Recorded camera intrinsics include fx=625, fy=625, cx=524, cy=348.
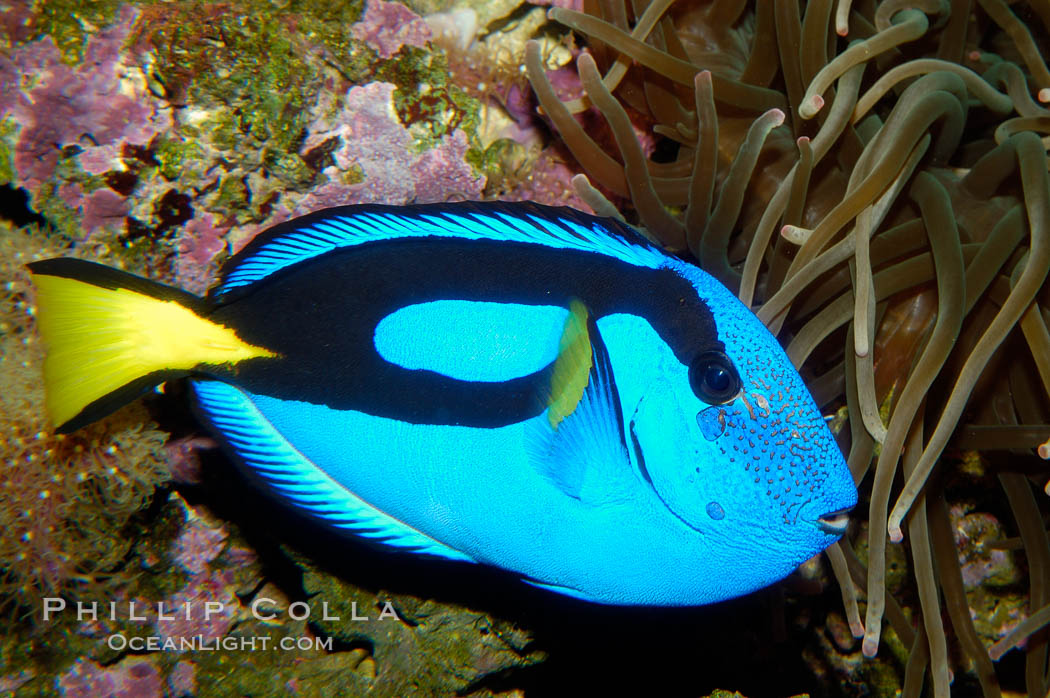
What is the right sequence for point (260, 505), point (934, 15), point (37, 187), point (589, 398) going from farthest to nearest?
point (934, 15) → point (260, 505) → point (37, 187) → point (589, 398)

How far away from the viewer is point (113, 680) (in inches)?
73.7

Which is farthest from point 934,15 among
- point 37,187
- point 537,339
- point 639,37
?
point 37,187

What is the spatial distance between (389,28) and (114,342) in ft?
3.74

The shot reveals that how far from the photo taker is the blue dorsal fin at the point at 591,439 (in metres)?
1.18

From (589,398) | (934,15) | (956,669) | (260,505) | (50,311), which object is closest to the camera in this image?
(589,398)

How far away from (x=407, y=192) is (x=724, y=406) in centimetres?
111

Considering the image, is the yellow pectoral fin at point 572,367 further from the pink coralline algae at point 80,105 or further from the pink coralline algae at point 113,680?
the pink coralline algae at point 113,680

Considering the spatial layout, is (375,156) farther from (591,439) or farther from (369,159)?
(591,439)

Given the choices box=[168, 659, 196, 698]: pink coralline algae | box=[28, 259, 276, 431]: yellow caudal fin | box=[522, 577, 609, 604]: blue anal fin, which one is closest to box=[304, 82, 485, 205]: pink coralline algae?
box=[28, 259, 276, 431]: yellow caudal fin

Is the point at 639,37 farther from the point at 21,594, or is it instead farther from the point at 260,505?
the point at 21,594

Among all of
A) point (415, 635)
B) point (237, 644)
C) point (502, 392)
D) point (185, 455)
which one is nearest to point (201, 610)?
point (237, 644)

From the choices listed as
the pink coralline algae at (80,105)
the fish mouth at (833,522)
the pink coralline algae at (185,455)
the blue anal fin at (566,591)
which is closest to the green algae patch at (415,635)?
the pink coralline algae at (185,455)

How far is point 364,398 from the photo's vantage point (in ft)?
4.18

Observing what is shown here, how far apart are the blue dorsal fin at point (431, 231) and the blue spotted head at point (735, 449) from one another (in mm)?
247
